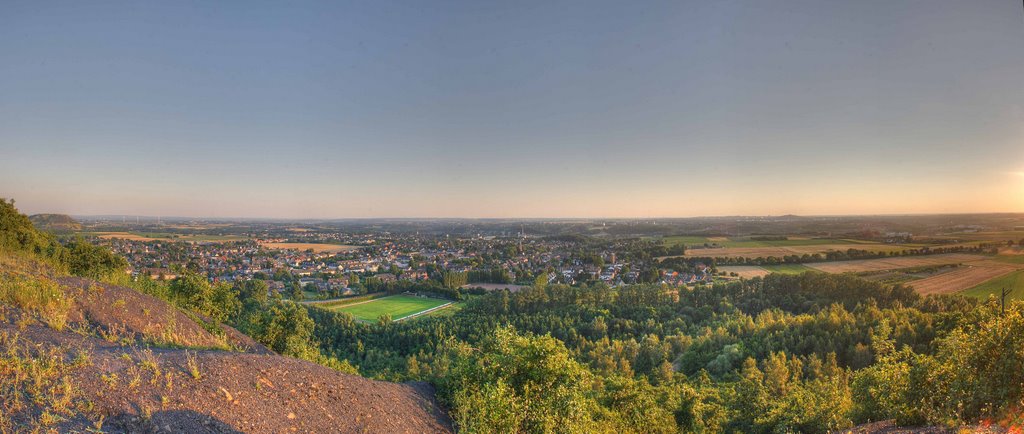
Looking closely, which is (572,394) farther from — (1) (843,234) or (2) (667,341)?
(1) (843,234)

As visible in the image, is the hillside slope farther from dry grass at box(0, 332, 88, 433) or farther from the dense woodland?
the dense woodland

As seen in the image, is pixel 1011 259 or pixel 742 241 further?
pixel 742 241

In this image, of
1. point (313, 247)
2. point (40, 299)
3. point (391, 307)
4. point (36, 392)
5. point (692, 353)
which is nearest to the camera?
point (36, 392)

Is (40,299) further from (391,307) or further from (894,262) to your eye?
(391,307)

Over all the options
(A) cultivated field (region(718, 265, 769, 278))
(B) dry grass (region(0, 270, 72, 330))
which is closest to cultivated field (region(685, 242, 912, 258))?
(A) cultivated field (region(718, 265, 769, 278))

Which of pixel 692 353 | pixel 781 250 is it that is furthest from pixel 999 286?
pixel 781 250

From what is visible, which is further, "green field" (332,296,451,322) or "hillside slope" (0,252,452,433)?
"green field" (332,296,451,322)

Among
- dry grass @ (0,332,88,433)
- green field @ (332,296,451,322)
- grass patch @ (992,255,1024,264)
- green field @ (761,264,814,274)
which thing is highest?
dry grass @ (0,332,88,433)
